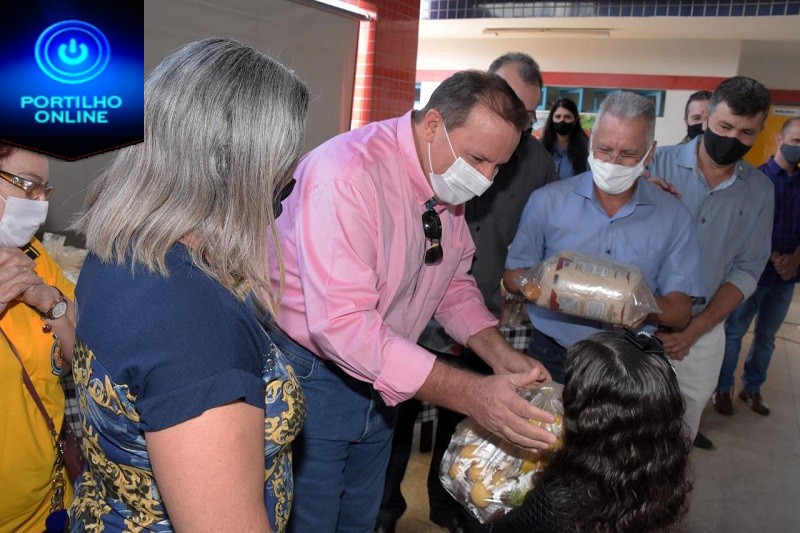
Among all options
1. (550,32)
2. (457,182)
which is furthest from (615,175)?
(550,32)

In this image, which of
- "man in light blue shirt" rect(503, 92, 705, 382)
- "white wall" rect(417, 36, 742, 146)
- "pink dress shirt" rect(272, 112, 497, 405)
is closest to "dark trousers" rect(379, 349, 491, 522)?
"man in light blue shirt" rect(503, 92, 705, 382)

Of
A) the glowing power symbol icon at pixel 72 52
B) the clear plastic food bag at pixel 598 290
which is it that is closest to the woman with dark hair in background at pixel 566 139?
the clear plastic food bag at pixel 598 290

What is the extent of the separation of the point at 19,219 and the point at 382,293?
862 millimetres

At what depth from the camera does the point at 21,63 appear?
3.94 feet

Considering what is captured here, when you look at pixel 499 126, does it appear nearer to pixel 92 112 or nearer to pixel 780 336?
pixel 92 112

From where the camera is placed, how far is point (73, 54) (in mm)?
1278

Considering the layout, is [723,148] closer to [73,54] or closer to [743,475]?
[743,475]

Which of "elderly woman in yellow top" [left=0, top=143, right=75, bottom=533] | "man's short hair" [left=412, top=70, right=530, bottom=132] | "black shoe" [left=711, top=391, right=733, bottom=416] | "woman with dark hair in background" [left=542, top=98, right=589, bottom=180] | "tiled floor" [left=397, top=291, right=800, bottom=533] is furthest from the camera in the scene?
"black shoe" [left=711, top=391, right=733, bottom=416]

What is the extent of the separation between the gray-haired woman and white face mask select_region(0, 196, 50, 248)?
0.41 meters

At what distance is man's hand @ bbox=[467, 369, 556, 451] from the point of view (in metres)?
1.48

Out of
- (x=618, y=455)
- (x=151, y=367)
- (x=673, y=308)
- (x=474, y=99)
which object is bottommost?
(x=618, y=455)

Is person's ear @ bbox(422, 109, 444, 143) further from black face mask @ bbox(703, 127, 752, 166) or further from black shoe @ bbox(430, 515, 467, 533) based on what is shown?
black shoe @ bbox(430, 515, 467, 533)

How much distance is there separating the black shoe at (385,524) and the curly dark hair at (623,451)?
1.41m

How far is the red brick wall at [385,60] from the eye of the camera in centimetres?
566
